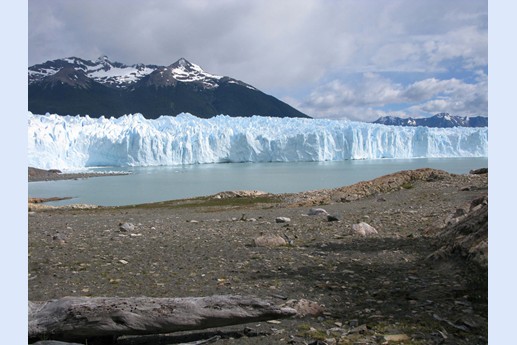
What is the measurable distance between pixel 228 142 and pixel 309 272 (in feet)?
253

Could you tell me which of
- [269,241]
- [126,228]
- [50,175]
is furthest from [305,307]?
[50,175]

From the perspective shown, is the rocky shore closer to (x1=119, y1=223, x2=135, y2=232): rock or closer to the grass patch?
Result: (x1=119, y1=223, x2=135, y2=232): rock

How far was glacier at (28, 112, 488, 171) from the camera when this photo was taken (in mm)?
76938

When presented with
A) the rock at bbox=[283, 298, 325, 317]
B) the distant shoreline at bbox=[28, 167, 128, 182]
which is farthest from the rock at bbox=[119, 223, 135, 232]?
the distant shoreline at bbox=[28, 167, 128, 182]

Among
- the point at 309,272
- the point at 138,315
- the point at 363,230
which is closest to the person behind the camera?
the point at 138,315

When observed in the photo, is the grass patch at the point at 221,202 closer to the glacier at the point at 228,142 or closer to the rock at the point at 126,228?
the rock at the point at 126,228

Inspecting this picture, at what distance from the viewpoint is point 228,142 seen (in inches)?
3273

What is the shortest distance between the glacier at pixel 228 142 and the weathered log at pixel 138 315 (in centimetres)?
7337

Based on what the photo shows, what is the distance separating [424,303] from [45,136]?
73.5 m

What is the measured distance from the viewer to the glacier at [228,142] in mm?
76938

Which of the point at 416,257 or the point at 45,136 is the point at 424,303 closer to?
the point at 416,257

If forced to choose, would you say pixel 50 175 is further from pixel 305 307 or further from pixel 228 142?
pixel 305 307

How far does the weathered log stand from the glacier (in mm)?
73365

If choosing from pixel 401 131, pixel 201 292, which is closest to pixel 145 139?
pixel 401 131
